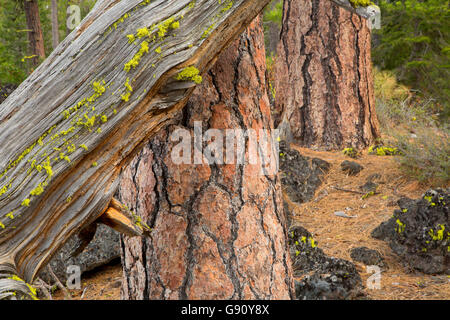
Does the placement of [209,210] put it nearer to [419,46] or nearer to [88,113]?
[88,113]

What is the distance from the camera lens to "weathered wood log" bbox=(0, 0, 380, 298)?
60.8 inches

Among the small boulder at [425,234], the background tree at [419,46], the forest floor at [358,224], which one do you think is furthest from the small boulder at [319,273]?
the background tree at [419,46]

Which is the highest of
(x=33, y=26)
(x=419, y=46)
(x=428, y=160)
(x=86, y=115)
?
(x=33, y=26)

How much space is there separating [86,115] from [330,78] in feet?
16.2

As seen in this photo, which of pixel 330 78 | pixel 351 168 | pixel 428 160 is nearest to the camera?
pixel 428 160

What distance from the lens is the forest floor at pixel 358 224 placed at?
3.40 m

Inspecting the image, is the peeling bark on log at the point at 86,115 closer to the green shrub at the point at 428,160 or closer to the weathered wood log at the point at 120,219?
the weathered wood log at the point at 120,219

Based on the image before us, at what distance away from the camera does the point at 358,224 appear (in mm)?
4457

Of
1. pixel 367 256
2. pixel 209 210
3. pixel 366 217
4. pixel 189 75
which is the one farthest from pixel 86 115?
pixel 366 217

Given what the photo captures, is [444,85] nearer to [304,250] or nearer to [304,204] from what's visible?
[304,204]

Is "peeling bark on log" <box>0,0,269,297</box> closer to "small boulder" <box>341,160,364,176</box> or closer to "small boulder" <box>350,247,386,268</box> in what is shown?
"small boulder" <box>350,247,386,268</box>

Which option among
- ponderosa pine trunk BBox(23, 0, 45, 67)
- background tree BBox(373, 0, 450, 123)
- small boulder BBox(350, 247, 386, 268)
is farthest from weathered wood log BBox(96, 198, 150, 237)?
ponderosa pine trunk BBox(23, 0, 45, 67)

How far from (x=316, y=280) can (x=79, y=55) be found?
2472 millimetres

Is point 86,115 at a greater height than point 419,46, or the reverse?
point 419,46
